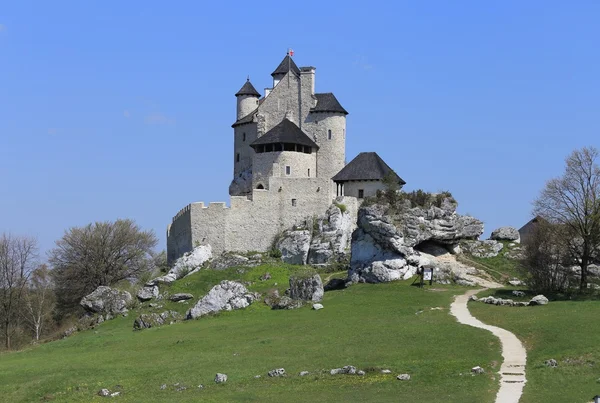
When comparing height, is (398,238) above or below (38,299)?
above

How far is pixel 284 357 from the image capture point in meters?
36.6

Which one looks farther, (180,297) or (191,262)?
(191,262)

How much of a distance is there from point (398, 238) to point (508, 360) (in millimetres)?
24591

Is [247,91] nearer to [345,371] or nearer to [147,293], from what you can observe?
[147,293]

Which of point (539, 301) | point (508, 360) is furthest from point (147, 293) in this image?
point (508, 360)

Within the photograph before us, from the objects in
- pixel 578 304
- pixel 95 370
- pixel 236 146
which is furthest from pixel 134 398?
pixel 236 146

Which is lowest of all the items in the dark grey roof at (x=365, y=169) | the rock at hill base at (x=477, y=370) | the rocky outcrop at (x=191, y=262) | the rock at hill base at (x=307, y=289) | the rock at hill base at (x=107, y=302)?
the rock at hill base at (x=477, y=370)

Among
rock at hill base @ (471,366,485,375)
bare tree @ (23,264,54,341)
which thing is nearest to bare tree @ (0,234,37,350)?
bare tree @ (23,264,54,341)

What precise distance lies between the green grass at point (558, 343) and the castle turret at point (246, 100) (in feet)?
142

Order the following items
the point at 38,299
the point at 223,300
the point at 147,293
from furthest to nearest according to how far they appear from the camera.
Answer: the point at 38,299, the point at 147,293, the point at 223,300

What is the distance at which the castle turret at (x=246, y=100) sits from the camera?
86.2 metres

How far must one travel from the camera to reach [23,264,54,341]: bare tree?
240ft

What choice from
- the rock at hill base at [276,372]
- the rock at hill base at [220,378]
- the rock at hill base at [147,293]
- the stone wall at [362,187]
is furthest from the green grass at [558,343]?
the stone wall at [362,187]

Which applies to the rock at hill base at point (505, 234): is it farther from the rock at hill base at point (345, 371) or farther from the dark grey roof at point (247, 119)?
the rock at hill base at point (345, 371)
